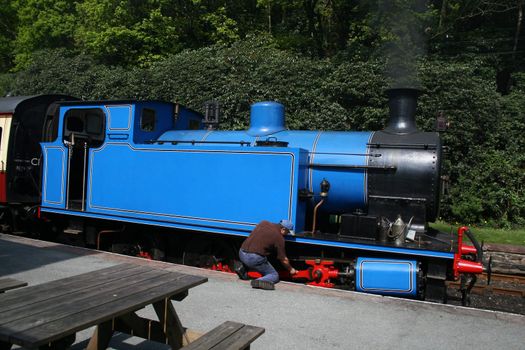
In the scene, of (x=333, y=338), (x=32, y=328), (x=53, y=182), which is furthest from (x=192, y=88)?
(x=32, y=328)

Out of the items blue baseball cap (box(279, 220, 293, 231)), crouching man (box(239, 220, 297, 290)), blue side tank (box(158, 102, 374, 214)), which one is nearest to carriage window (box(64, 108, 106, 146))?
blue side tank (box(158, 102, 374, 214))

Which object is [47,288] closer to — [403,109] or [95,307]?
[95,307]

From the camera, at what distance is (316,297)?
5434 millimetres

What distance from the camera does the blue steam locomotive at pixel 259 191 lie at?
5840 mm

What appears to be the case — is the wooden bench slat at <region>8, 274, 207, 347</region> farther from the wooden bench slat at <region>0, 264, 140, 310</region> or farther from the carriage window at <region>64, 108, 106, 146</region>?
the carriage window at <region>64, 108, 106, 146</region>

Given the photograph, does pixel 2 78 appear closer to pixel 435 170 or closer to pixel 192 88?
pixel 192 88

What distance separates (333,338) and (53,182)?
606cm

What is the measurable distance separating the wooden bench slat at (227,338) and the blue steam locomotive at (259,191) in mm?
2828

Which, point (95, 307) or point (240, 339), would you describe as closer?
point (95, 307)

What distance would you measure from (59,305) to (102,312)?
0.96ft

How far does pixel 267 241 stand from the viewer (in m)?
5.90

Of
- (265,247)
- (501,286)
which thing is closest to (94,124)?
(265,247)

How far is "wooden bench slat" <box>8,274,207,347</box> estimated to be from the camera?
7.63 ft

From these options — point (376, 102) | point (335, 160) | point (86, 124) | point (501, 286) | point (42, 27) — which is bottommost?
point (501, 286)
